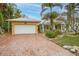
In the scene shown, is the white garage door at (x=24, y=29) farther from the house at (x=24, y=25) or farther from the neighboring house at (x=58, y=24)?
the neighboring house at (x=58, y=24)

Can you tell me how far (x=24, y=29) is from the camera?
7.30 ft

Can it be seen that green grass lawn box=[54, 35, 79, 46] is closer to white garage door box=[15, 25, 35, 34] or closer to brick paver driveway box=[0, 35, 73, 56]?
brick paver driveway box=[0, 35, 73, 56]

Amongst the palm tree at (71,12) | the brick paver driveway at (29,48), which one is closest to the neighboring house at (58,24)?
the palm tree at (71,12)

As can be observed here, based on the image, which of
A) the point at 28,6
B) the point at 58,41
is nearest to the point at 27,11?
the point at 28,6

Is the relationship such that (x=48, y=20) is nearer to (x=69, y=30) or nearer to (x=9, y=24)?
(x=69, y=30)

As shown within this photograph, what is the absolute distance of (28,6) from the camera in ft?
7.11

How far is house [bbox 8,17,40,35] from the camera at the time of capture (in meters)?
2.20

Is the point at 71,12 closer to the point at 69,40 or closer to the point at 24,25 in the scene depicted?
the point at 69,40

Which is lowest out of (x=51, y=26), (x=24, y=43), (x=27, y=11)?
(x=24, y=43)

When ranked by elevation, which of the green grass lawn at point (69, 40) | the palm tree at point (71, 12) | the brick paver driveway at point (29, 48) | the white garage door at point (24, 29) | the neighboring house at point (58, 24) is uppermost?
the palm tree at point (71, 12)

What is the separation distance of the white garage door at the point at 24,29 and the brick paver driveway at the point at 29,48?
0.06 meters

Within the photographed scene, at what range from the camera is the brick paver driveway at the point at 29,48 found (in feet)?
7.09

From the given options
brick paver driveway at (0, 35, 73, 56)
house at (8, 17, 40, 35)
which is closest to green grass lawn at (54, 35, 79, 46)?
brick paver driveway at (0, 35, 73, 56)

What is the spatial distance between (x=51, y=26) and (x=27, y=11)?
0.98 feet
